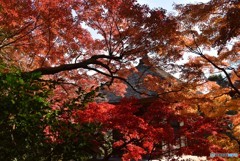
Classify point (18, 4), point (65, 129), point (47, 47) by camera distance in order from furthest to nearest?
point (47, 47) → point (18, 4) → point (65, 129)

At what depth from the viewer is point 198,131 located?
945 centimetres

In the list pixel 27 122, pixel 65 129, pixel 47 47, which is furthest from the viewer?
pixel 47 47

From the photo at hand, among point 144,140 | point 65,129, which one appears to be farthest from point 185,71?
point 65,129

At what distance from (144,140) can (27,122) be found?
6.80m

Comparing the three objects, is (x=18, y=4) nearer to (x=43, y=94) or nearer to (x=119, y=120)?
(x=119, y=120)

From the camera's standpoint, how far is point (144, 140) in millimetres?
9477

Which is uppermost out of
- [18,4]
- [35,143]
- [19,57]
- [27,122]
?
[18,4]

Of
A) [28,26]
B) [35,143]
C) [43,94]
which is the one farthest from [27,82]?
[28,26]

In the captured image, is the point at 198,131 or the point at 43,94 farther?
the point at 198,131

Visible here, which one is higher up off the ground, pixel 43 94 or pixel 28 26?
pixel 28 26

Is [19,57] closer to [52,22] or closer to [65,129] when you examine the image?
[52,22]

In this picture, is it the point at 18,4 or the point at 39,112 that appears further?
the point at 18,4

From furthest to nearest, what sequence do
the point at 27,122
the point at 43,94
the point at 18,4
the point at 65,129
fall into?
Answer: the point at 18,4 → the point at 65,129 → the point at 43,94 → the point at 27,122

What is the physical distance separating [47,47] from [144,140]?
4.92 m
